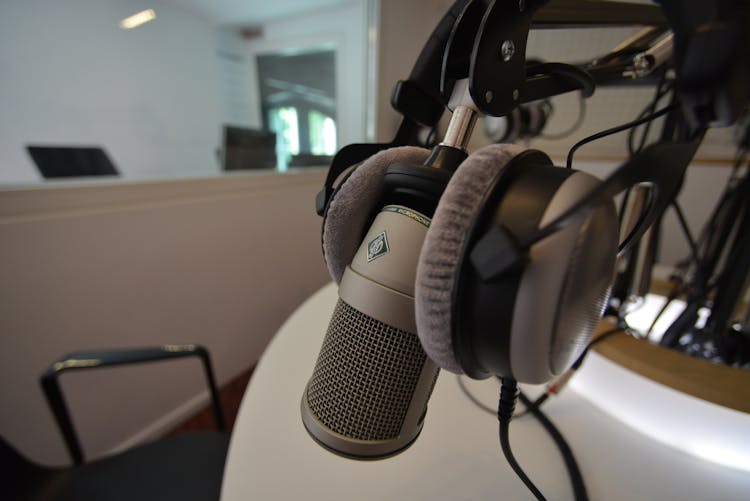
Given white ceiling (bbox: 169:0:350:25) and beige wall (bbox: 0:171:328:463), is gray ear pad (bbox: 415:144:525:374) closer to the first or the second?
beige wall (bbox: 0:171:328:463)

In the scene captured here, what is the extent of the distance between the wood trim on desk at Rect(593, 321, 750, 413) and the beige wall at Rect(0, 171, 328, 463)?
1284 mm

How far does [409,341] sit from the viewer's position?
8.8 inches

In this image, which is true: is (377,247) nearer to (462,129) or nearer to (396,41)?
(462,129)

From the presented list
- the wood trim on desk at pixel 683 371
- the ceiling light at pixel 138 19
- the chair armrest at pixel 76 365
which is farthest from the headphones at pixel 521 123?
the ceiling light at pixel 138 19

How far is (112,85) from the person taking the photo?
2.08 m

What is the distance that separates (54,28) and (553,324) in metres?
2.51

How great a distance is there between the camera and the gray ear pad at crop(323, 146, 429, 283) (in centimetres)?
24

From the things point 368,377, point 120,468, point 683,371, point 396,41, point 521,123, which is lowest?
point 120,468

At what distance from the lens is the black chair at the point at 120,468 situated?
584 mm

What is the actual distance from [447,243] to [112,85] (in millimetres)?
2791

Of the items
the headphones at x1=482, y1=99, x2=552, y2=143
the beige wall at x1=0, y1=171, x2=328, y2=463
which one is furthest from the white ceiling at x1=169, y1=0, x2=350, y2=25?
the headphones at x1=482, y1=99, x2=552, y2=143

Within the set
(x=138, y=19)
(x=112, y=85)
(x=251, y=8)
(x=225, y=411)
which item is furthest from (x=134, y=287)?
(x=251, y=8)

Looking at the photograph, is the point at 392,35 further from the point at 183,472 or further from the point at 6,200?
the point at 183,472

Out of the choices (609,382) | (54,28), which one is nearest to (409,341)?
(609,382)
